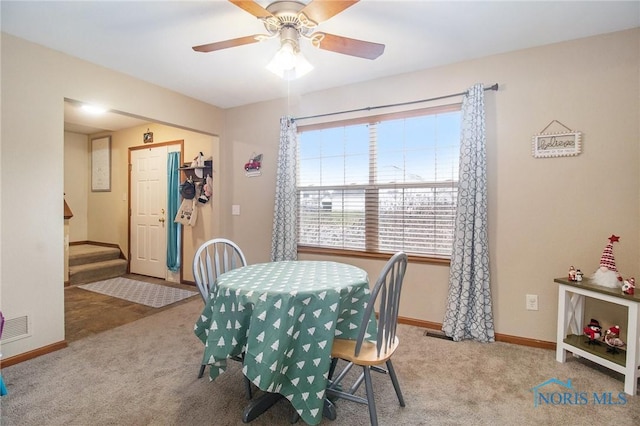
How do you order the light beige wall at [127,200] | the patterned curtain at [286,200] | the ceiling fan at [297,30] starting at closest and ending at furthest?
the ceiling fan at [297,30] → the patterned curtain at [286,200] → the light beige wall at [127,200]

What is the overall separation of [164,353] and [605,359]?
308 cm

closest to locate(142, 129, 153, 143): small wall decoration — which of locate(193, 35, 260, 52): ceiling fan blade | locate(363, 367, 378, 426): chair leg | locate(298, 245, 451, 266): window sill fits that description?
locate(298, 245, 451, 266): window sill

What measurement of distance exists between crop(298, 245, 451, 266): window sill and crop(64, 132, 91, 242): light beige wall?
4606mm

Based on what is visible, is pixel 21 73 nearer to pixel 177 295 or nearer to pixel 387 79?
pixel 177 295

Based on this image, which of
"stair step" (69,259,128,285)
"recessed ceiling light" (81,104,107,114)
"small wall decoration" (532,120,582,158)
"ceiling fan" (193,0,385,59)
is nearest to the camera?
"ceiling fan" (193,0,385,59)

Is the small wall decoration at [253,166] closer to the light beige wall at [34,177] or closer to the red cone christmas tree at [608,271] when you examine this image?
A: the light beige wall at [34,177]

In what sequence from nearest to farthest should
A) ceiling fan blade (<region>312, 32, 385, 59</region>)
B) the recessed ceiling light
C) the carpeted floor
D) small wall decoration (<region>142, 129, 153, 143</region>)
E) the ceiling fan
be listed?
the ceiling fan
ceiling fan blade (<region>312, 32, 385, 59</region>)
the recessed ceiling light
the carpeted floor
small wall decoration (<region>142, 129, 153, 143</region>)

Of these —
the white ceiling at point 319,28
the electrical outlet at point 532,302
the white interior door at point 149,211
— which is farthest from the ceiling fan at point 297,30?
the white interior door at point 149,211

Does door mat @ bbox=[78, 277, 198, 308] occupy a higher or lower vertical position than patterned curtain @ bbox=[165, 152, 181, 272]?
lower

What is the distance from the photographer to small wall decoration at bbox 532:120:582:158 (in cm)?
235

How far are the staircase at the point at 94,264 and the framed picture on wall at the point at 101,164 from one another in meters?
1.07

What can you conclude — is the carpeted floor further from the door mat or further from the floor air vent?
the floor air vent

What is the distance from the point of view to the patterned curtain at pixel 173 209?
4.56 metres

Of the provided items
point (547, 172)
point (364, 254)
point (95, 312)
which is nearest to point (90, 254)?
point (95, 312)
